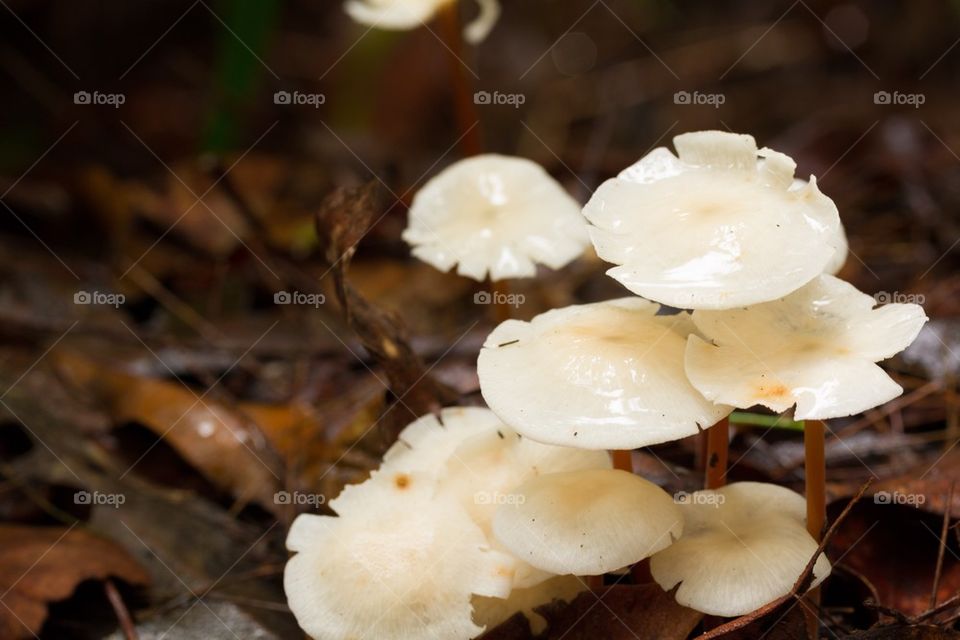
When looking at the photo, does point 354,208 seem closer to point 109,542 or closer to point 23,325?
point 109,542

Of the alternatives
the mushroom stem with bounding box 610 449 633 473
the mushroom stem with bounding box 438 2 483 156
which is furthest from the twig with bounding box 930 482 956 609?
the mushroom stem with bounding box 438 2 483 156

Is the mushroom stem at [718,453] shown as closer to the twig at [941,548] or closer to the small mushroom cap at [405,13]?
the twig at [941,548]

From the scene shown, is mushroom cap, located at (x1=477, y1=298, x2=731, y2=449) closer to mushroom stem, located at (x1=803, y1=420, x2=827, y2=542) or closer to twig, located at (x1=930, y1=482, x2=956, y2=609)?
mushroom stem, located at (x1=803, y1=420, x2=827, y2=542)

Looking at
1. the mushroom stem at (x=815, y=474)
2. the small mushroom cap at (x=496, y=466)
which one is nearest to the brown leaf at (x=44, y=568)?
the small mushroom cap at (x=496, y=466)

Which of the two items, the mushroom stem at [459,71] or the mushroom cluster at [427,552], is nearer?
the mushroom cluster at [427,552]

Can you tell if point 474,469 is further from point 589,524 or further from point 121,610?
point 121,610

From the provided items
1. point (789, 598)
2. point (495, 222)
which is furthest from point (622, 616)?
point (495, 222)

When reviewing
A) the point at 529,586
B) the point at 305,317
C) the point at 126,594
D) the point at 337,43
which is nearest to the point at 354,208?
the point at 529,586
